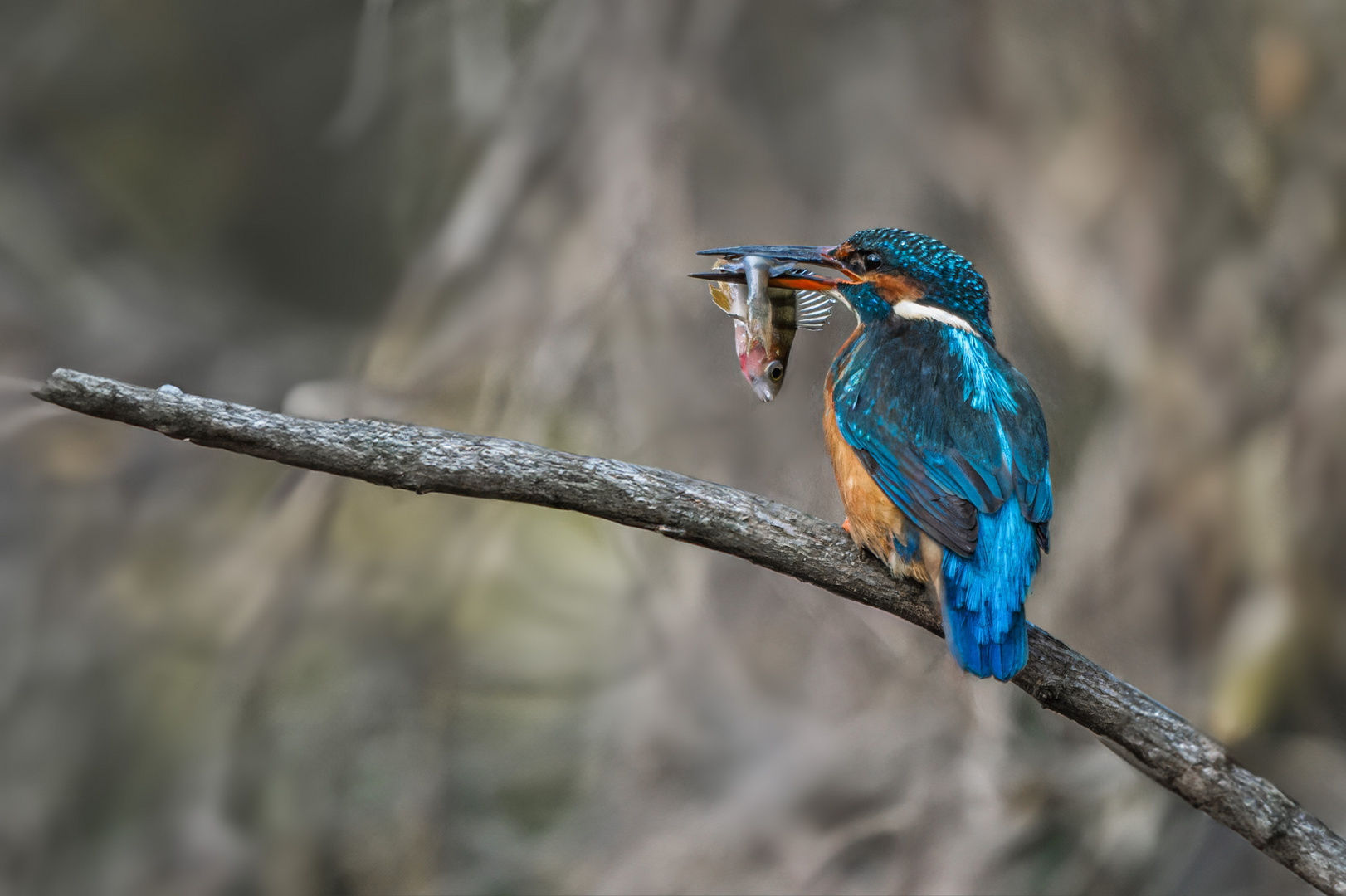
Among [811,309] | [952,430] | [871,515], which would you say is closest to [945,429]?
[952,430]

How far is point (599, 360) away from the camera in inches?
116

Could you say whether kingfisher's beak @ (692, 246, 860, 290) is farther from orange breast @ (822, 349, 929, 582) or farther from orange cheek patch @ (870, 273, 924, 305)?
orange breast @ (822, 349, 929, 582)

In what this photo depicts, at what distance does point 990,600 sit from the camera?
144 cm

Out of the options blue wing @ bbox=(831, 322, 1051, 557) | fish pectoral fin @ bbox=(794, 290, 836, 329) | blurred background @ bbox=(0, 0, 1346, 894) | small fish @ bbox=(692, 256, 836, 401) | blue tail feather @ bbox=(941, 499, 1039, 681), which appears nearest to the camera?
blue tail feather @ bbox=(941, 499, 1039, 681)

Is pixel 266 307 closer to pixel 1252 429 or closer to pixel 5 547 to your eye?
pixel 5 547

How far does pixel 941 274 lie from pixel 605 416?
1322 mm

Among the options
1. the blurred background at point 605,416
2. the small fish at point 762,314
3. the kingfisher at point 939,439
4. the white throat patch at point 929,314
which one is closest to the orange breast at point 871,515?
the kingfisher at point 939,439

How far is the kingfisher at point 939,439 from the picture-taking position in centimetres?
146

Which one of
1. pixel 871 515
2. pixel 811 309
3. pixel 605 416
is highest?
pixel 605 416

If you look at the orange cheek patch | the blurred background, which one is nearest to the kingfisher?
the orange cheek patch

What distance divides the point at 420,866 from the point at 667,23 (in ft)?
8.23

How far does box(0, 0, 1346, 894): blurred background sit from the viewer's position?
102 inches

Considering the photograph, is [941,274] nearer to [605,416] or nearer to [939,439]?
[939,439]

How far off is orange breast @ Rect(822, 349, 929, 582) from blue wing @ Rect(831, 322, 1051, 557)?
0.02 metres
